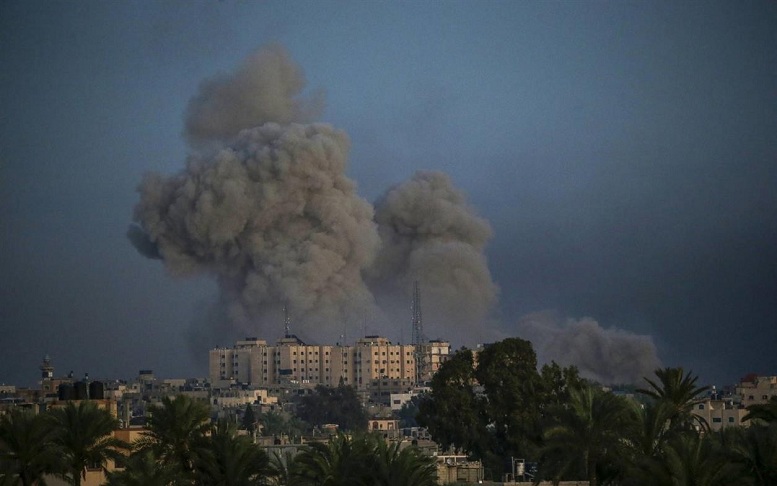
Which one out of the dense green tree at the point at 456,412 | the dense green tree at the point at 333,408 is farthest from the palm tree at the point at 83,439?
the dense green tree at the point at 333,408

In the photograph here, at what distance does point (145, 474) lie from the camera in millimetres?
36844

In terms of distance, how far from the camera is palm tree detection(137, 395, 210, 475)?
140 ft

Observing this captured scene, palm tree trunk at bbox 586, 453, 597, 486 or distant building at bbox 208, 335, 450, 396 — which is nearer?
palm tree trunk at bbox 586, 453, 597, 486

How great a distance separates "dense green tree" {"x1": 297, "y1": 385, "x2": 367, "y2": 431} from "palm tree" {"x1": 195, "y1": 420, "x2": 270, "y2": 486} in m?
83.2

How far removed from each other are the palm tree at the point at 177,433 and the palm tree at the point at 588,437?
7.90m

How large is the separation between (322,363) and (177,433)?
12476 cm

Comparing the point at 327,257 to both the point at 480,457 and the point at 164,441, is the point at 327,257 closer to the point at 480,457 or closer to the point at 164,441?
the point at 480,457

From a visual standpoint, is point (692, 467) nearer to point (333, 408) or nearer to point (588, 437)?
point (588, 437)

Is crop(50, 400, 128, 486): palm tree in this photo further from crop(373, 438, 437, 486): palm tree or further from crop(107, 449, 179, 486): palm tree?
crop(373, 438, 437, 486): palm tree

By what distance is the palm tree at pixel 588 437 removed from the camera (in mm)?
41156

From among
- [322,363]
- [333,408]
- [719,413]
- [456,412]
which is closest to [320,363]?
[322,363]

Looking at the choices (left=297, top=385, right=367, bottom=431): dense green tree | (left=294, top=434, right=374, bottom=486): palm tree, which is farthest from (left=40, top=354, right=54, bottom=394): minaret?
(left=294, top=434, right=374, bottom=486): palm tree

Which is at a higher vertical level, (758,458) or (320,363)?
(320,363)

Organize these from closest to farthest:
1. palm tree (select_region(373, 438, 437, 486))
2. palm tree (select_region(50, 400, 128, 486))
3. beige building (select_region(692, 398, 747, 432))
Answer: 1. palm tree (select_region(373, 438, 437, 486))
2. palm tree (select_region(50, 400, 128, 486))
3. beige building (select_region(692, 398, 747, 432))
